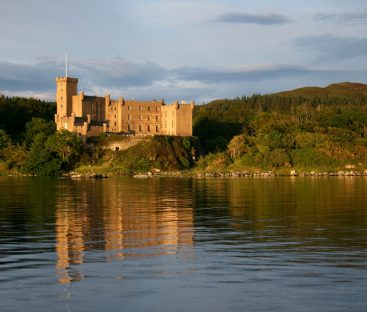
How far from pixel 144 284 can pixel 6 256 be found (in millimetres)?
6314

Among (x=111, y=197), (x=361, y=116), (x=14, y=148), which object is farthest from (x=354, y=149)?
(x=111, y=197)

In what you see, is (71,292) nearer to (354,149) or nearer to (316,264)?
(316,264)

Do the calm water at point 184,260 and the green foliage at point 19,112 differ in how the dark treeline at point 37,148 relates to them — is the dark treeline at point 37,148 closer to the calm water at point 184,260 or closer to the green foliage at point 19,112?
the green foliage at point 19,112

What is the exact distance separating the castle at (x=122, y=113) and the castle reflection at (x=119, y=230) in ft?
268

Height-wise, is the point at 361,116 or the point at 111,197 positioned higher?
the point at 361,116

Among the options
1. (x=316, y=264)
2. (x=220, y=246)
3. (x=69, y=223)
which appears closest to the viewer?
(x=316, y=264)

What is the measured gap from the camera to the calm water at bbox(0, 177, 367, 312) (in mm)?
16625

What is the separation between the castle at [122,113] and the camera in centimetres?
12838

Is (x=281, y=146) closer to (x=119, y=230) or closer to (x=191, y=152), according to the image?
(x=191, y=152)

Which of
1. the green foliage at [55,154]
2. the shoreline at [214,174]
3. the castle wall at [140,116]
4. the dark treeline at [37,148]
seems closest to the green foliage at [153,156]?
the shoreline at [214,174]

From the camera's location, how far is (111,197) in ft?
172

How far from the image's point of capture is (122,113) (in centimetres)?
12962

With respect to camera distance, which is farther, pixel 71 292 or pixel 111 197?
pixel 111 197

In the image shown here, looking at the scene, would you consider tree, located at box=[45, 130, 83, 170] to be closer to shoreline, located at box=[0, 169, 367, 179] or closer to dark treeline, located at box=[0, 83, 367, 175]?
dark treeline, located at box=[0, 83, 367, 175]
